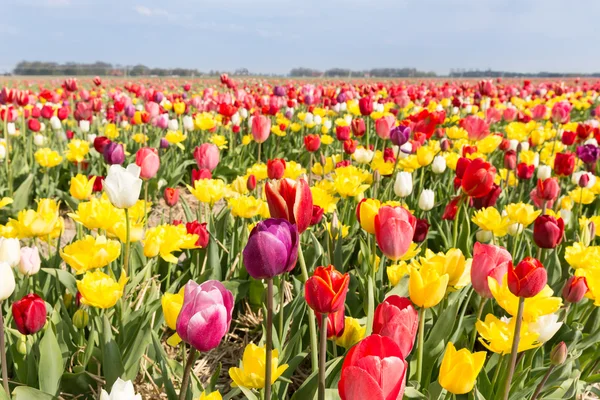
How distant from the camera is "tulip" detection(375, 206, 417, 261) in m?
1.66

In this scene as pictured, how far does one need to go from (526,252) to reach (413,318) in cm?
199

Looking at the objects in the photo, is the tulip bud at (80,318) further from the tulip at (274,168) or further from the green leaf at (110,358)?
the tulip at (274,168)

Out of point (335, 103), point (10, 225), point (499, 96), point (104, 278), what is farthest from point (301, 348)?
point (499, 96)

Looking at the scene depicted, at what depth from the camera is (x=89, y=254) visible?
194cm

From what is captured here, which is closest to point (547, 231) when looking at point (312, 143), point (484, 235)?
point (484, 235)

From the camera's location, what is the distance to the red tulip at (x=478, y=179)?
2.36 meters

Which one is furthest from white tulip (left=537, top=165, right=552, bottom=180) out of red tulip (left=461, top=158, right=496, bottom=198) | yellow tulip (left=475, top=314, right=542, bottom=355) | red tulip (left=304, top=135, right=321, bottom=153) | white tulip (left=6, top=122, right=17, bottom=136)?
white tulip (left=6, top=122, right=17, bottom=136)

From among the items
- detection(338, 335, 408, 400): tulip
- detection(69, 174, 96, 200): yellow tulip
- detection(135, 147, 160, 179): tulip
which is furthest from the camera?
detection(135, 147, 160, 179): tulip

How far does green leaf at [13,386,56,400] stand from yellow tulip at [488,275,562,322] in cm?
131

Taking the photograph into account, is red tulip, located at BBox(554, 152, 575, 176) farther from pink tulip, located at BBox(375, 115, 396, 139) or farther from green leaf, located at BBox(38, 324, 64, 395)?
green leaf, located at BBox(38, 324, 64, 395)

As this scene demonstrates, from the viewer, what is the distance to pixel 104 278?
174cm

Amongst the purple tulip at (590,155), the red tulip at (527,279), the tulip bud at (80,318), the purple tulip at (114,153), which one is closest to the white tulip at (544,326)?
the red tulip at (527,279)

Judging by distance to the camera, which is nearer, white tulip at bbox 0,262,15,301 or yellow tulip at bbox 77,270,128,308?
white tulip at bbox 0,262,15,301

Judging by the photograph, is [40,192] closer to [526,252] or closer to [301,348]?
[301,348]
